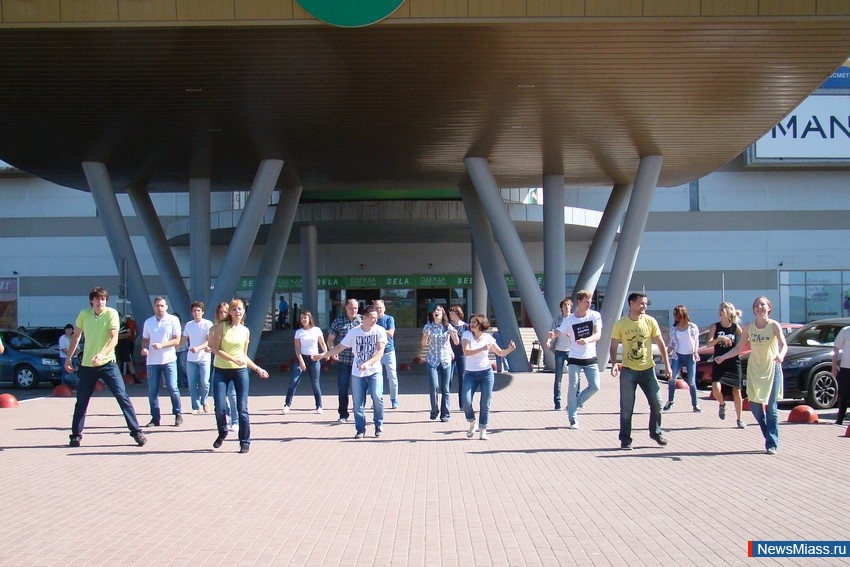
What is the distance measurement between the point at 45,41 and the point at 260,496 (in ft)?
31.3

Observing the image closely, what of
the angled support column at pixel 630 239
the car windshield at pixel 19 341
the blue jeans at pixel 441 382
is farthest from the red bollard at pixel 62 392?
the angled support column at pixel 630 239

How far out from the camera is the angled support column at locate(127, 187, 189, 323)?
85.1 feet

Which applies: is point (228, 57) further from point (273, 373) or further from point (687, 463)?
point (273, 373)

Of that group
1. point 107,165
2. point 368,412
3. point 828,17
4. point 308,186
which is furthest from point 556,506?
point 308,186

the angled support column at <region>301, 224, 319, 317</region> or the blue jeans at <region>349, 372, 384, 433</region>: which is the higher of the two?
the angled support column at <region>301, 224, 319, 317</region>

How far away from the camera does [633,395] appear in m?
9.73

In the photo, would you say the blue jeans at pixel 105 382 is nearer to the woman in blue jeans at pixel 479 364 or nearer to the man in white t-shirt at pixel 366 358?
the man in white t-shirt at pixel 366 358

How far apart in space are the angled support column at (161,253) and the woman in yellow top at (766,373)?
19023 millimetres

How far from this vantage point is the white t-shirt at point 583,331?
1131cm

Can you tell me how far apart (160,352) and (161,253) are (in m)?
15.5

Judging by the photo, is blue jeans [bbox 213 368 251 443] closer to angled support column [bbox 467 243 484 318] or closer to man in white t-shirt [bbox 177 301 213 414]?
man in white t-shirt [bbox 177 301 213 414]

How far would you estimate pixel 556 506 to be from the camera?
7.03 meters

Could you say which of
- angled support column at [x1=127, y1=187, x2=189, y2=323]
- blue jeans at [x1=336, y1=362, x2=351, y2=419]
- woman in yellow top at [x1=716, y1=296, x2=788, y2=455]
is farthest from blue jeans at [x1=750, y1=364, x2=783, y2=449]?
angled support column at [x1=127, y1=187, x2=189, y2=323]

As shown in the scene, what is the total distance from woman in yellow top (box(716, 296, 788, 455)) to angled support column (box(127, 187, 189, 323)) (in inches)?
749
